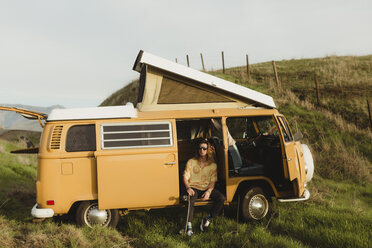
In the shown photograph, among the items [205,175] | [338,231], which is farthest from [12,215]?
[338,231]

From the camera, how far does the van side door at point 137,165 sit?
5238 mm

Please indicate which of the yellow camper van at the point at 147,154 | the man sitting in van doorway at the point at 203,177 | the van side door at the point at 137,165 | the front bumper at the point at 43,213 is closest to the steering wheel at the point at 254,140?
the yellow camper van at the point at 147,154

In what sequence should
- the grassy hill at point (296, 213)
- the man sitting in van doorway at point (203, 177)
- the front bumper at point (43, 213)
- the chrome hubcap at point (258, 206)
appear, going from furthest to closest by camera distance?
1. the chrome hubcap at point (258, 206)
2. the man sitting in van doorway at point (203, 177)
3. the front bumper at point (43, 213)
4. the grassy hill at point (296, 213)

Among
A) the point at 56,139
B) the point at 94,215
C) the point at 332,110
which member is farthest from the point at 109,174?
the point at 332,110

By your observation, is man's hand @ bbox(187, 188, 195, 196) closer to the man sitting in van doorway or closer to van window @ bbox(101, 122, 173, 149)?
the man sitting in van doorway

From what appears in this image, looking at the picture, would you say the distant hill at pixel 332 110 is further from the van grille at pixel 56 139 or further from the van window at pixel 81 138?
the van grille at pixel 56 139

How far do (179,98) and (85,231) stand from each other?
3003mm

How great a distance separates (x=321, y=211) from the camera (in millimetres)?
6223

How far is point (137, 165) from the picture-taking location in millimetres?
5336

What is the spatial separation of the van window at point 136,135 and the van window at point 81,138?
218 millimetres

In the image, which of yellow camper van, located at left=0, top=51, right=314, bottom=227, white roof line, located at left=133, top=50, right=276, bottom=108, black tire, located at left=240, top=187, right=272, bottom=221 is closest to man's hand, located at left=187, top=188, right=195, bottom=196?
yellow camper van, located at left=0, top=51, right=314, bottom=227

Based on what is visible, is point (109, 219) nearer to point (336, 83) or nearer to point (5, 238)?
point (5, 238)

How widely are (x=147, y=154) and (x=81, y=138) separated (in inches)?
49.2

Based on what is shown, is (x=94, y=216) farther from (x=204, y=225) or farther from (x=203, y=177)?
(x=203, y=177)
